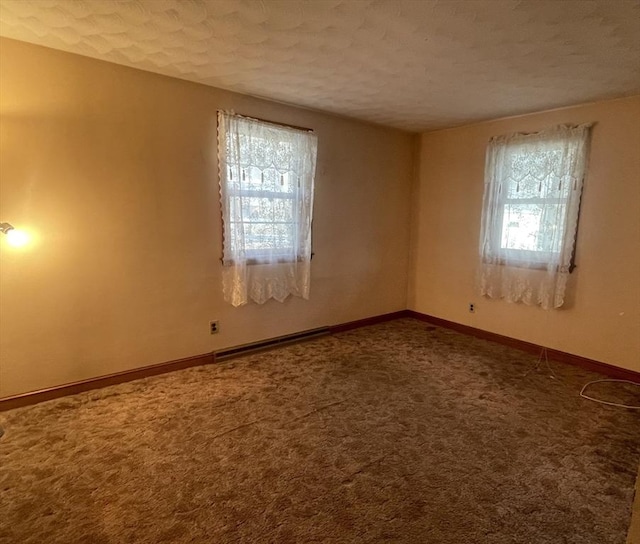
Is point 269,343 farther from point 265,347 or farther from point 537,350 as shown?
point 537,350

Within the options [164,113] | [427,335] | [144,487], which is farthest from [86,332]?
[427,335]

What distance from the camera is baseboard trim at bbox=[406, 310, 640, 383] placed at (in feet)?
10.1

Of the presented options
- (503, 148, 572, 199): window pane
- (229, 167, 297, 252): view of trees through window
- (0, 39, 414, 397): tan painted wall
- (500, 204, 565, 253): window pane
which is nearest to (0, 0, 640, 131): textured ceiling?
(0, 39, 414, 397): tan painted wall

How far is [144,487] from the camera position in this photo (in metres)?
1.75

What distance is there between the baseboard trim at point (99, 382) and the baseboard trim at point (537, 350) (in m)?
2.79

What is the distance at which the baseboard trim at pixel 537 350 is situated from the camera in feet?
10.1

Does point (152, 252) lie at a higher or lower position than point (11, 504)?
higher

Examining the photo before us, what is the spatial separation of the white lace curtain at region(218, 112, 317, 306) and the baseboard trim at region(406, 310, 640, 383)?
6.25 ft

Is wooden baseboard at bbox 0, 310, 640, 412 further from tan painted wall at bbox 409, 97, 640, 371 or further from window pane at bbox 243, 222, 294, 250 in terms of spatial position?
window pane at bbox 243, 222, 294, 250

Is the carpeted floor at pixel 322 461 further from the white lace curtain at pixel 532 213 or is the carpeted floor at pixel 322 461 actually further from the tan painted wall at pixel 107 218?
the white lace curtain at pixel 532 213

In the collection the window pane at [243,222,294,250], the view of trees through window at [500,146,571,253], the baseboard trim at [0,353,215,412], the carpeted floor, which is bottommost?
the carpeted floor

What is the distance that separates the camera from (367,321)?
175 inches

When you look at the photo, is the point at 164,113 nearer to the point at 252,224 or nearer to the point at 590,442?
the point at 252,224

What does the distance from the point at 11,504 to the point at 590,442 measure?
307 centimetres
